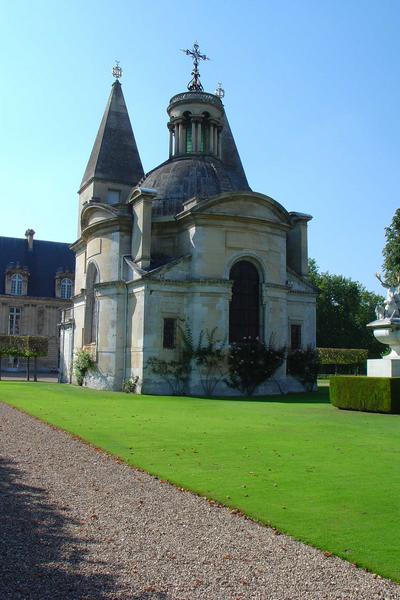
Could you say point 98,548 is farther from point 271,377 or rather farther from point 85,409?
point 271,377

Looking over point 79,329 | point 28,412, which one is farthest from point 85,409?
point 79,329

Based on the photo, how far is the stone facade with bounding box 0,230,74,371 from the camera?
64.2 metres

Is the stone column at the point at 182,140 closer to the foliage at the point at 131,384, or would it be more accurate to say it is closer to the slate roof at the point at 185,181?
the slate roof at the point at 185,181

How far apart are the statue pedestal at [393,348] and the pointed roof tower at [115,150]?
77.7 ft

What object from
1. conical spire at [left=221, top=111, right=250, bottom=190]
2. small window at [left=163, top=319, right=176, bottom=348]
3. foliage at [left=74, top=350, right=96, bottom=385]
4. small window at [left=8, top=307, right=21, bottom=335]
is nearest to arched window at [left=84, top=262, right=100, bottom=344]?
foliage at [left=74, top=350, right=96, bottom=385]

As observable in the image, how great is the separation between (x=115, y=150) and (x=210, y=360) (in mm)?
18556

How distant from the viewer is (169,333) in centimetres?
2789

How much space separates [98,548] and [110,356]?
24.3 metres

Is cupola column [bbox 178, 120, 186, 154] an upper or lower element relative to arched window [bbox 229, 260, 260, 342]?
upper

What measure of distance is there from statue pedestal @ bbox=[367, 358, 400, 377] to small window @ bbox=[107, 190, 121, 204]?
933 inches

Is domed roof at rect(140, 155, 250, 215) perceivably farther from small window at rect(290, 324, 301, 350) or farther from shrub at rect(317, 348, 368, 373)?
shrub at rect(317, 348, 368, 373)

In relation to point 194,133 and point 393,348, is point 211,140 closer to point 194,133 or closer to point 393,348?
point 194,133

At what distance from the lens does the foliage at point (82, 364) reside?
31.1 meters

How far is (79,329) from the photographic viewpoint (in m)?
35.1
